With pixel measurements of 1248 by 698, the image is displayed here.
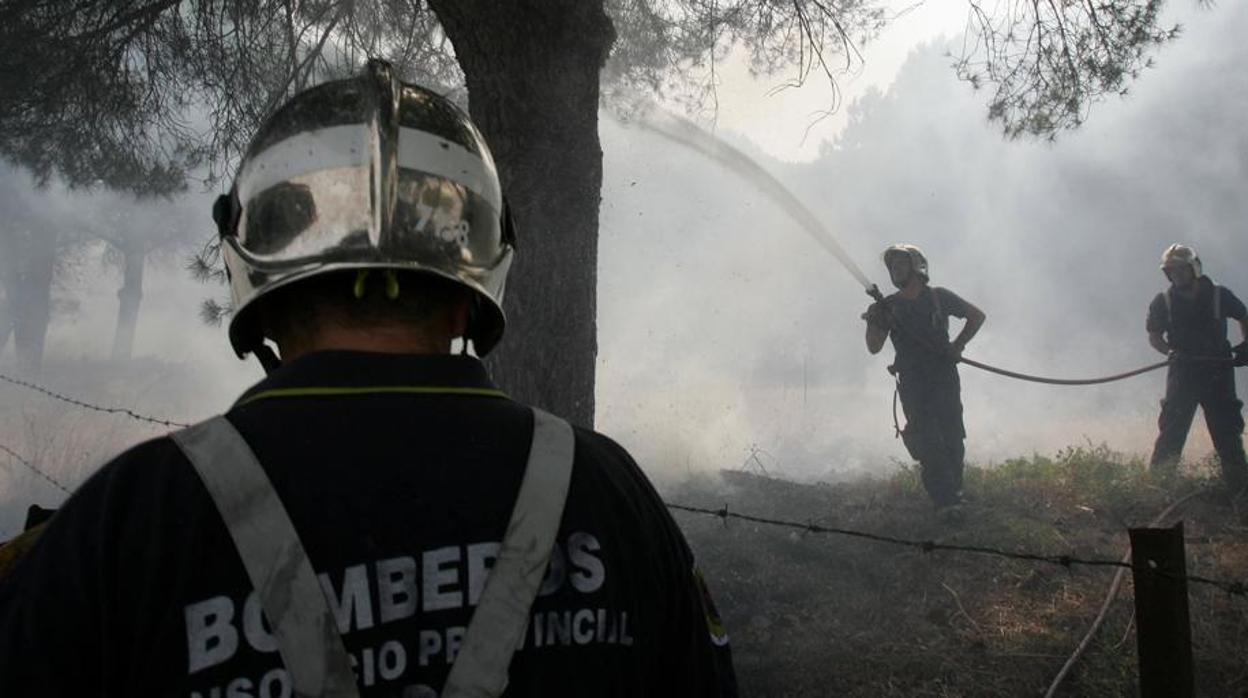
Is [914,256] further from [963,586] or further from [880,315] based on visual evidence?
[963,586]

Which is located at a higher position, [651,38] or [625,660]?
[651,38]

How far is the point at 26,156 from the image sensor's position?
20.4ft

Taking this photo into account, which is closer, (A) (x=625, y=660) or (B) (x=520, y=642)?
(B) (x=520, y=642)

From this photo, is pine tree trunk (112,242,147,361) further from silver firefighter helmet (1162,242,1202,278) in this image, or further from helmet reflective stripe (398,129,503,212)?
helmet reflective stripe (398,129,503,212)

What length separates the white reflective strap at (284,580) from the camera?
962mm

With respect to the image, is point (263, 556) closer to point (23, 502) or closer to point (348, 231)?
point (348, 231)

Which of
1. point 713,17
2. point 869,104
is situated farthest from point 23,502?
point 869,104

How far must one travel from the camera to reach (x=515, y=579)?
1.05 meters

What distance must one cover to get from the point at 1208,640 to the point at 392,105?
4453 mm

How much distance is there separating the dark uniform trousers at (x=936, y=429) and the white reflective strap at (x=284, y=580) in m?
6.65

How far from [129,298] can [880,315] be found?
95.5ft

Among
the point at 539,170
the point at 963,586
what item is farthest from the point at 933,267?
the point at 539,170

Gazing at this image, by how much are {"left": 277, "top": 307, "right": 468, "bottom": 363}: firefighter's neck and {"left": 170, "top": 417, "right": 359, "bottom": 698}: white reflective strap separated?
225 mm

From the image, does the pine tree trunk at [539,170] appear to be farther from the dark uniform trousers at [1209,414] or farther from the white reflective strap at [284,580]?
the dark uniform trousers at [1209,414]
